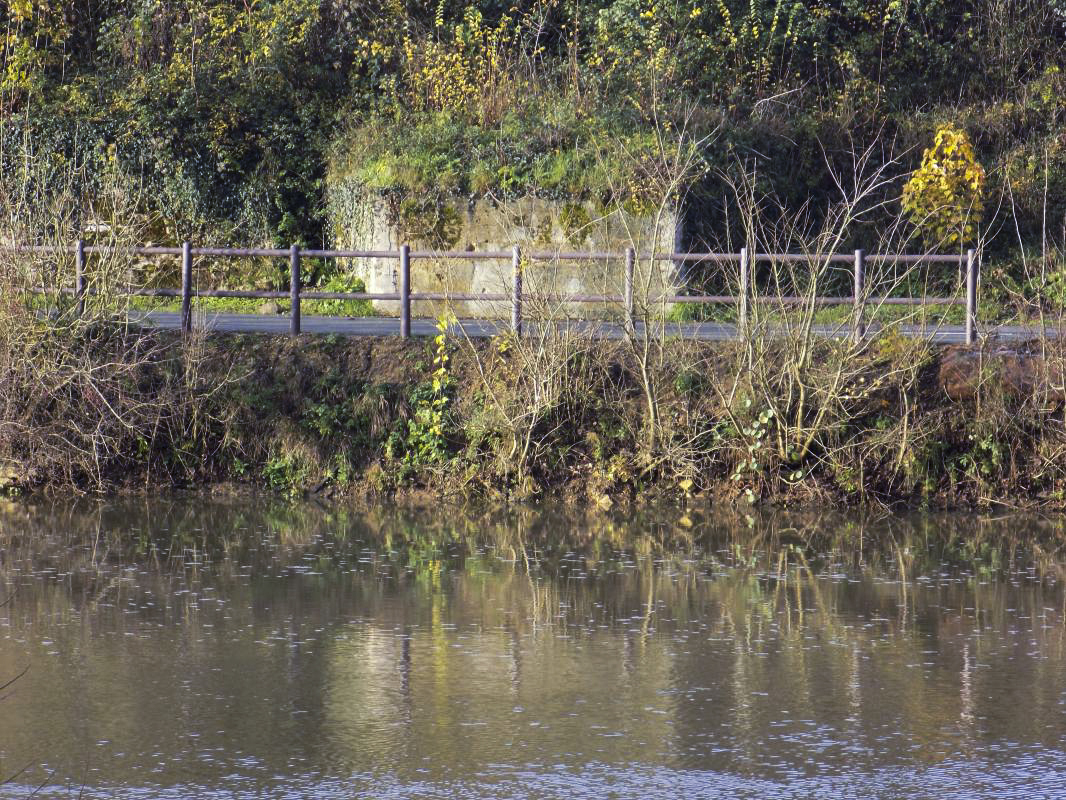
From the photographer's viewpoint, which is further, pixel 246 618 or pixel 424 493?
pixel 424 493

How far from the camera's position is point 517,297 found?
1622 centimetres

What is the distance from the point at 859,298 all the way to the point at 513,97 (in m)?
9.41

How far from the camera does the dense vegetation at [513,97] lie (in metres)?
22.7

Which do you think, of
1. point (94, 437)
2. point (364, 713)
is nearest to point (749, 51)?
point (94, 437)

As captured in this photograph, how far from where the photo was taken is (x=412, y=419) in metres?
16.5

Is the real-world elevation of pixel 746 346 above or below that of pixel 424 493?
above

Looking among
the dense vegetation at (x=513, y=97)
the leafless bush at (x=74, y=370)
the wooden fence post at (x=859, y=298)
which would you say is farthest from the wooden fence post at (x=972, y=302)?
the leafless bush at (x=74, y=370)

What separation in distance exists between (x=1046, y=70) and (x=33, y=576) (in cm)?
2106

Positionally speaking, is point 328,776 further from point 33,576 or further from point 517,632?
point 33,576

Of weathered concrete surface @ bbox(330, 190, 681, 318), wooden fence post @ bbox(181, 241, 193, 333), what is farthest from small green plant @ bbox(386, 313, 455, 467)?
weathered concrete surface @ bbox(330, 190, 681, 318)

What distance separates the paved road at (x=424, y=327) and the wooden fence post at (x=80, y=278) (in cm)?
81

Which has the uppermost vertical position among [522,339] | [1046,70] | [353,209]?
[1046,70]

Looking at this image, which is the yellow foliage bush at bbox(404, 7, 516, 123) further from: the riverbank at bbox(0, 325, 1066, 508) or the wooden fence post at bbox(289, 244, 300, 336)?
the riverbank at bbox(0, 325, 1066, 508)

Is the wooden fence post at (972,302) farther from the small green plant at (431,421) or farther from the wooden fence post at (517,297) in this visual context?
the small green plant at (431,421)
